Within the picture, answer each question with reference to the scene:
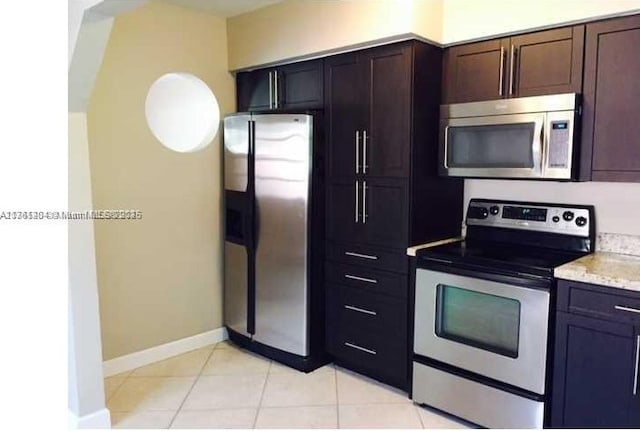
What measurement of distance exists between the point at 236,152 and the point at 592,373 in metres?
2.45

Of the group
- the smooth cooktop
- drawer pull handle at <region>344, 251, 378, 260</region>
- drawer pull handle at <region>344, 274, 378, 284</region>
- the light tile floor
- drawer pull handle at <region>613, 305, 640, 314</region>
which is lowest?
the light tile floor

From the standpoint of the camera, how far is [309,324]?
10.3 feet

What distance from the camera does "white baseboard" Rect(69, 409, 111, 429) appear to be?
8.02 feet

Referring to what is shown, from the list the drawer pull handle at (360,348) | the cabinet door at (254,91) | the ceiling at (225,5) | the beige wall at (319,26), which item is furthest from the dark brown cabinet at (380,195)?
the ceiling at (225,5)

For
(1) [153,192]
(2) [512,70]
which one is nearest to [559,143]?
(2) [512,70]

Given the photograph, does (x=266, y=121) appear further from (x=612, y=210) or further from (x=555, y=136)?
(x=612, y=210)

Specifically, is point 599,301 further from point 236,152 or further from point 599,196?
point 236,152

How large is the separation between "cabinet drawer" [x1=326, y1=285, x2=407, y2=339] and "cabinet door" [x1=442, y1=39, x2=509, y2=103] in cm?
124

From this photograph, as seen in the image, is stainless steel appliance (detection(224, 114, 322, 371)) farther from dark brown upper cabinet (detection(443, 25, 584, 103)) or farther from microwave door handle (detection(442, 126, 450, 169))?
dark brown upper cabinet (detection(443, 25, 584, 103))

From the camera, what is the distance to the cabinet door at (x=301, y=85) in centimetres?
314

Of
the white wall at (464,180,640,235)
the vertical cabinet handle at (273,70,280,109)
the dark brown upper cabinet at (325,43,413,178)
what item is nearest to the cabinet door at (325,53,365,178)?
Result: the dark brown upper cabinet at (325,43,413,178)

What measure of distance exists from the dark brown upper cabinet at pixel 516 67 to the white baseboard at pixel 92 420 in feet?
8.38

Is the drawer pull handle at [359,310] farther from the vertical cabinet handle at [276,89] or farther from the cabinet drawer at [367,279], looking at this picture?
the vertical cabinet handle at [276,89]
